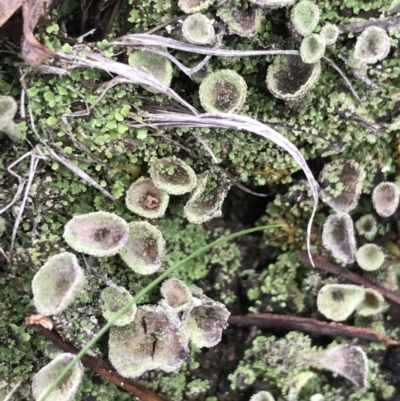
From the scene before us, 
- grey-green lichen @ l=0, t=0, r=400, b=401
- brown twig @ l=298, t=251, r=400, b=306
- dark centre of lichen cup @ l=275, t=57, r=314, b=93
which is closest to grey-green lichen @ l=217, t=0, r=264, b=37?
grey-green lichen @ l=0, t=0, r=400, b=401

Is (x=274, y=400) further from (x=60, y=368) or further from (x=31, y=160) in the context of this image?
(x=31, y=160)

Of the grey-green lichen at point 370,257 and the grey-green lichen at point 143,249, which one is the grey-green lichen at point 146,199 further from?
the grey-green lichen at point 370,257

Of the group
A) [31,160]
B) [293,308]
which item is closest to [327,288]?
[293,308]

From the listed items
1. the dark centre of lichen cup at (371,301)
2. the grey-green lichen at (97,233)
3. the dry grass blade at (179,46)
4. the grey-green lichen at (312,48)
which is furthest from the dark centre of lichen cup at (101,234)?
the dark centre of lichen cup at (371,301)

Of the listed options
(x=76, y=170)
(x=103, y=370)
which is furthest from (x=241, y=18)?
(x=103, y=370)

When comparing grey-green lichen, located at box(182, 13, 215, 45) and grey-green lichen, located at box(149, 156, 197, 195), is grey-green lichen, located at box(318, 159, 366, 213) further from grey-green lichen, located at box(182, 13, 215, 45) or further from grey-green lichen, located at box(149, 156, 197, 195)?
grey-green lichen, located at box(182, 13, 215, 45)
